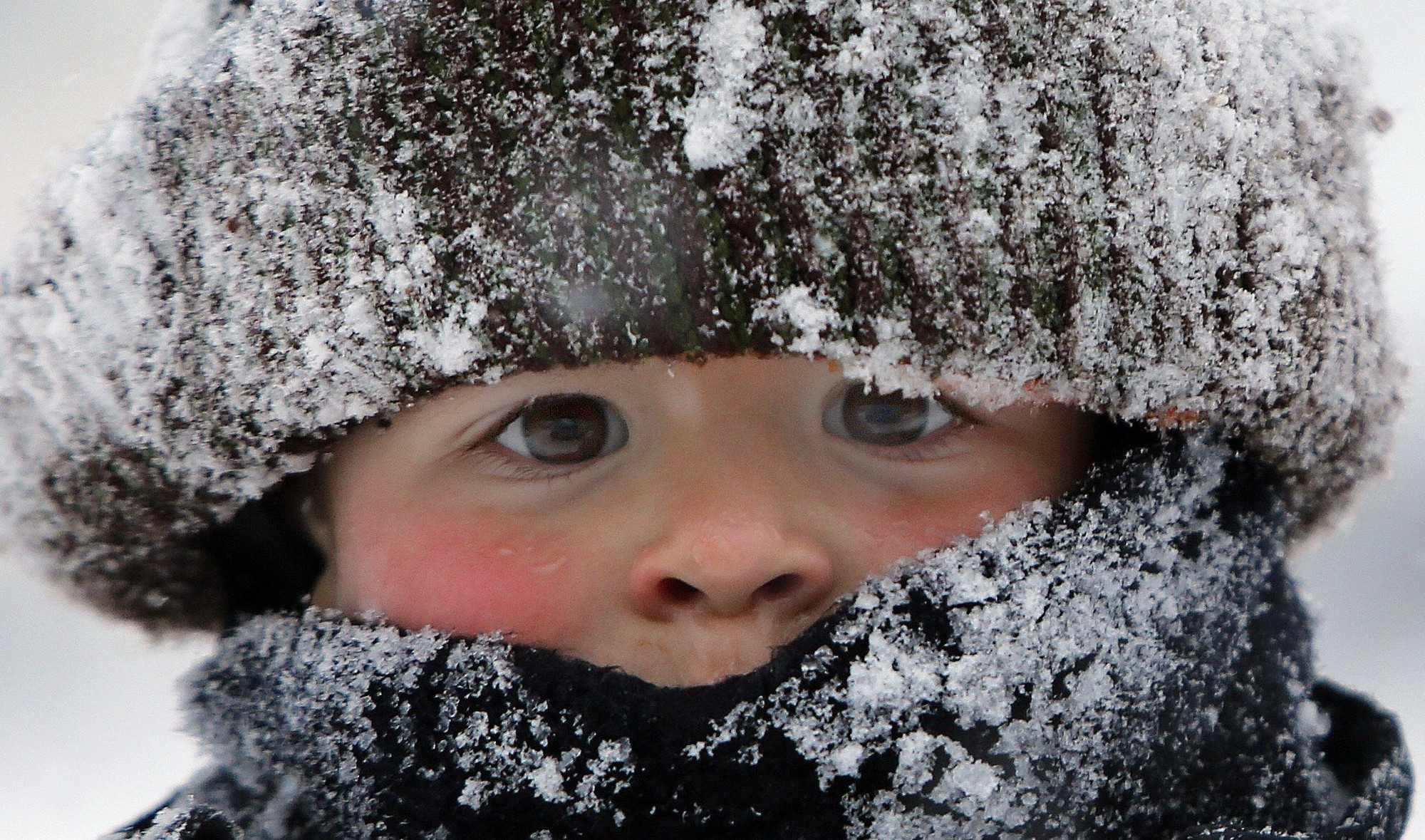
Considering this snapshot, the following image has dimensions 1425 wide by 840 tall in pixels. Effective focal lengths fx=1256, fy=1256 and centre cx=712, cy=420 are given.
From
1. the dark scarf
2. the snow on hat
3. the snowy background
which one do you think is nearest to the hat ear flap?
the snow on hat

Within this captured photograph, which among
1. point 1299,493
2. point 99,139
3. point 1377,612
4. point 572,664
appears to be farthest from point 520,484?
point 1377,612

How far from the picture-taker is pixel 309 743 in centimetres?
99

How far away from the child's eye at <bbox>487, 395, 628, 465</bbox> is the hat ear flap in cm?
36

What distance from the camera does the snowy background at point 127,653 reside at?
8.80ft

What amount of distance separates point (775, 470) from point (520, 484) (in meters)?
0.21

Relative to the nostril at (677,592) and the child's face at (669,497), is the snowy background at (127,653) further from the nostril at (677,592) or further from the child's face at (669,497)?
the nostril at (677,592)

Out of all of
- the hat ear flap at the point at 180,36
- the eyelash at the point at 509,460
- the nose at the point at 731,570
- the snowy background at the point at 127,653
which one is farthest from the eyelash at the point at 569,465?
the snowy background at the point at 127,653

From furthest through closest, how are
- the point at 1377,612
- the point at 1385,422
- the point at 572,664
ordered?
the point at 1377,612 → the point at 1385,422 → the point at 572,664

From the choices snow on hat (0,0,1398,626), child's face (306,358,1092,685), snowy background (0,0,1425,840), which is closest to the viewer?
snow on hat (0,0,1398,626)

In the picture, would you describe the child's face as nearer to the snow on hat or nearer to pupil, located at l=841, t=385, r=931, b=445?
pupil, located at l=841, t=385, r=931, b=445

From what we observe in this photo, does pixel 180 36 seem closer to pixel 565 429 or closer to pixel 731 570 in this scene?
pixel 565 429

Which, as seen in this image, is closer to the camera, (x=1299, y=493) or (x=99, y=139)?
(x=99, y=139)

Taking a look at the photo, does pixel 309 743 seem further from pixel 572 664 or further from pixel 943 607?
pixel 943 607

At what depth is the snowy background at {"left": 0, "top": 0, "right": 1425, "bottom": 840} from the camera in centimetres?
268
